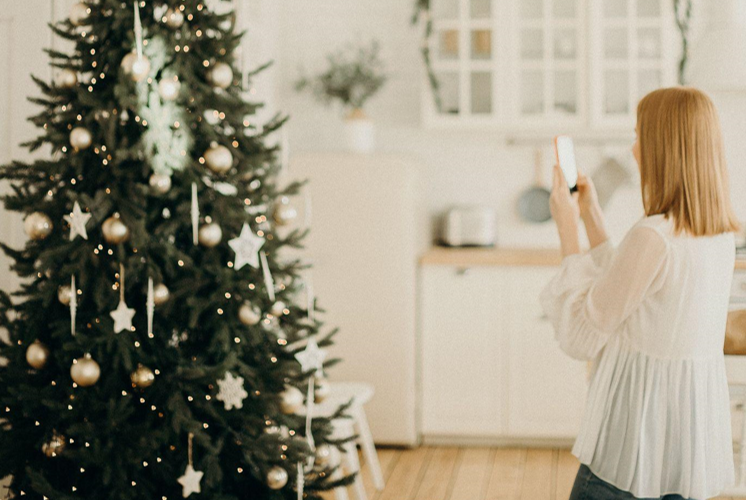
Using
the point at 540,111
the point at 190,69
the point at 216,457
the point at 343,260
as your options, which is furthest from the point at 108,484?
the point at 540,111

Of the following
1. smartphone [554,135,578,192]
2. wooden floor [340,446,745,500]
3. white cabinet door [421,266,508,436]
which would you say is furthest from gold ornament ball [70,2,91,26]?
white cabinet door [421,266,508,436]

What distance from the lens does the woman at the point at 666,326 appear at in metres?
1.66

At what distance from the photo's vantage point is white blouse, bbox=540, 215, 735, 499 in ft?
5.47

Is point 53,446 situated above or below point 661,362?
below

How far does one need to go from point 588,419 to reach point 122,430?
1074 millimetres

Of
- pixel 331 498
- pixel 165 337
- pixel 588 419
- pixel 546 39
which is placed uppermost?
pixel 546 39

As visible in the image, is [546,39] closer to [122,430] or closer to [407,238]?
[407,238]

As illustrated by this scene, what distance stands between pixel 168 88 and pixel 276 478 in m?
0.97

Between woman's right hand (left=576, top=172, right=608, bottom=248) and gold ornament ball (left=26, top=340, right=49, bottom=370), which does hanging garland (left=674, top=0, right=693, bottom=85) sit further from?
gold ornament ball (left=26, top=340, right=49, bottom=370)

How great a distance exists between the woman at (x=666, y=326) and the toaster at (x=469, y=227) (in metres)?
2.43

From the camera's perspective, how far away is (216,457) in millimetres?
2012

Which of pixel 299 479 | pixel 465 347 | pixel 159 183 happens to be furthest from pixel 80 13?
pixel 465 347

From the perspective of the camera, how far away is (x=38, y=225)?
2.00 metres

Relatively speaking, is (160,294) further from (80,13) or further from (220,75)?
(80,13)
